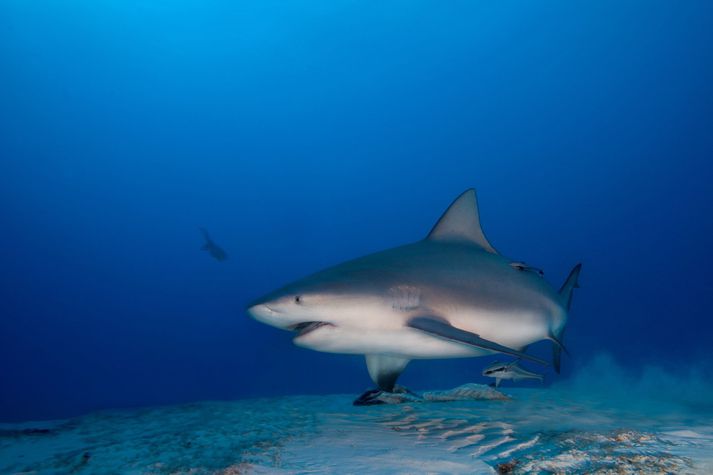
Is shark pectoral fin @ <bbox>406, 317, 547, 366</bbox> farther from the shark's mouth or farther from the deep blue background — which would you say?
the deep blue background

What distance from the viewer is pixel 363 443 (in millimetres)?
2963

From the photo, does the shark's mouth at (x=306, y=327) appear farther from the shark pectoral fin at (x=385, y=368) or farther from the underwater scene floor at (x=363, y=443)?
the shark pectoral fin at (x=385, y=368)

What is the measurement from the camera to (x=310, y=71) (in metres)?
54.5

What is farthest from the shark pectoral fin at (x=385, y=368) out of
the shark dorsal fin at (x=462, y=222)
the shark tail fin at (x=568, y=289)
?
the shark tail fin at (x=568, y=289)

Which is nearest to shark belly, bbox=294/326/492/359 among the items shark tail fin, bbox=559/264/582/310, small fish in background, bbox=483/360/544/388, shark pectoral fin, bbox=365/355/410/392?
shark pectoral fin, bbox=365/355/410/392

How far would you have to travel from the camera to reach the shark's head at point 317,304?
294 cm

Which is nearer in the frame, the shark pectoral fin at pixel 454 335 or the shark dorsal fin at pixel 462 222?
the shark pectoral fin at pixel 454 335

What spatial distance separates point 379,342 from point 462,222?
2065mm

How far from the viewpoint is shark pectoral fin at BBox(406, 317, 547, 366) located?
113 inches

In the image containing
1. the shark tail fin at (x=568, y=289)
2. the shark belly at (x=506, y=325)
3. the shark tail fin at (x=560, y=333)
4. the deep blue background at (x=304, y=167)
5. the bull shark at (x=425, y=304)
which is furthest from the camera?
the deep blue background at (x=304, y=167)

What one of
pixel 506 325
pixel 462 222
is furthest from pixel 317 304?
pixel 462 222

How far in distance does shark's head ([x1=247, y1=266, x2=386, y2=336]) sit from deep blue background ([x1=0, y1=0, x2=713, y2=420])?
1871 cm

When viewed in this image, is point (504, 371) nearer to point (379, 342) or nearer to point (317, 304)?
point (379, 342)

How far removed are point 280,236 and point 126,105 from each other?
103ft
